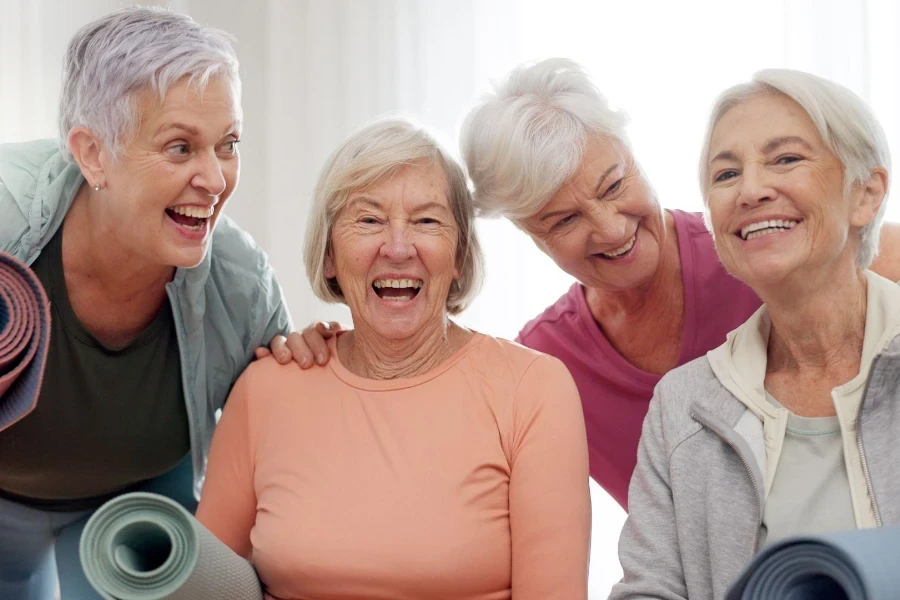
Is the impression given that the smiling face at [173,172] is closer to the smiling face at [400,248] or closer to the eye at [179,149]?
the eye at [179,149]

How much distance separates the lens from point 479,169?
6.43 feet

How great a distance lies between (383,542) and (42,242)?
0.85 metres

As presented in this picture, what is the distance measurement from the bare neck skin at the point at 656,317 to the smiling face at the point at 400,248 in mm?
510

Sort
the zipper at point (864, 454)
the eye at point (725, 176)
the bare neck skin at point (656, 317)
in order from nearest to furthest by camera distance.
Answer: the zipper at point (864, 454) → the eye at point (725, 176) → the bare neck skin at point (656, 317)

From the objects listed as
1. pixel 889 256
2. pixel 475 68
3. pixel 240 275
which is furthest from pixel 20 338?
pixel 475 68

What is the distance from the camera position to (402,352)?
185 cm

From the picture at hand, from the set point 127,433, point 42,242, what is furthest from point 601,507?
point 42,242

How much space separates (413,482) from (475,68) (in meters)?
2.05

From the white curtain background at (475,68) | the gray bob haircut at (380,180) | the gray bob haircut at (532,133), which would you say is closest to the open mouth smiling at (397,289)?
the gray bob haircut at (380,180)

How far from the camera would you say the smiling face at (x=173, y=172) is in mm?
1775

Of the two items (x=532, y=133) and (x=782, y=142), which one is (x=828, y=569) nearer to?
(x=782, y=142)

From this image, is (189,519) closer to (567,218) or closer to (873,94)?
(567,218)

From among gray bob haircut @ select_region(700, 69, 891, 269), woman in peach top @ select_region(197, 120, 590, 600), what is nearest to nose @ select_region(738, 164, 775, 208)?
gray bob haircut @ select_region(700, 69, 891, 269)

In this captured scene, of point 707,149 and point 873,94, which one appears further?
point 873,94
